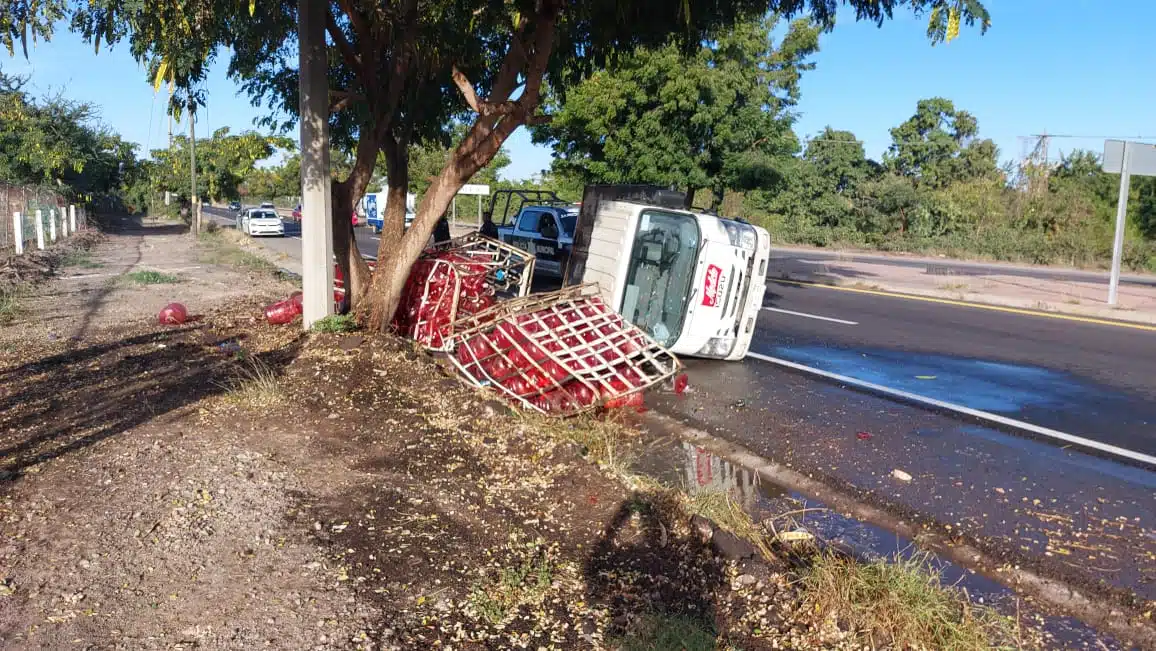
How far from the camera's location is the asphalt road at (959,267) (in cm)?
2431

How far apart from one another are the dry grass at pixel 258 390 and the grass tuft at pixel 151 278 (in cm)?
1136

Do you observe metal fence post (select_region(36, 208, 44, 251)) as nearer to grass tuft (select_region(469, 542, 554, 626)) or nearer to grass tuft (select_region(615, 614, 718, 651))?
grass tuft (select_region(469, 542, 554, 626))

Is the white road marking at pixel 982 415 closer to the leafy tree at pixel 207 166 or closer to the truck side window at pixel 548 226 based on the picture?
the truck side window at pixel 548 226

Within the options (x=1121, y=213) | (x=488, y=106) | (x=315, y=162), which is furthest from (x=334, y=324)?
(x=1121, y=213)

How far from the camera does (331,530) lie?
15.7ft

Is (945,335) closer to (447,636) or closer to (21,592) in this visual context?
(447,636)

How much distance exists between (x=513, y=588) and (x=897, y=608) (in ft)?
5.78

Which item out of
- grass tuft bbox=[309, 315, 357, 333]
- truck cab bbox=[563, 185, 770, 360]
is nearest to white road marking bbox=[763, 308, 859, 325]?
truck cab bbox=[563, 185, 770, 360]

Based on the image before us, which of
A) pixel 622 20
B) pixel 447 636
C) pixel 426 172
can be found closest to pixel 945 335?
pixel 622 20

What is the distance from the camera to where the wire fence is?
68.9ft

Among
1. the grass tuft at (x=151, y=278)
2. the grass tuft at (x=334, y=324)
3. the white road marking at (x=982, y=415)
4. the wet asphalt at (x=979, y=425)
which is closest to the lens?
the wet asphalt at (x=979, y=425)

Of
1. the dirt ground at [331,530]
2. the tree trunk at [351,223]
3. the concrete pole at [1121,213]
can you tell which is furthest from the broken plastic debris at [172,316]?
the concrete pole at [1121,213]

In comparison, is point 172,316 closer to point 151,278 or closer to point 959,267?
point 151,278

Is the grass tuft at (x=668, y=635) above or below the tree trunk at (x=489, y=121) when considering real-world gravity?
below
